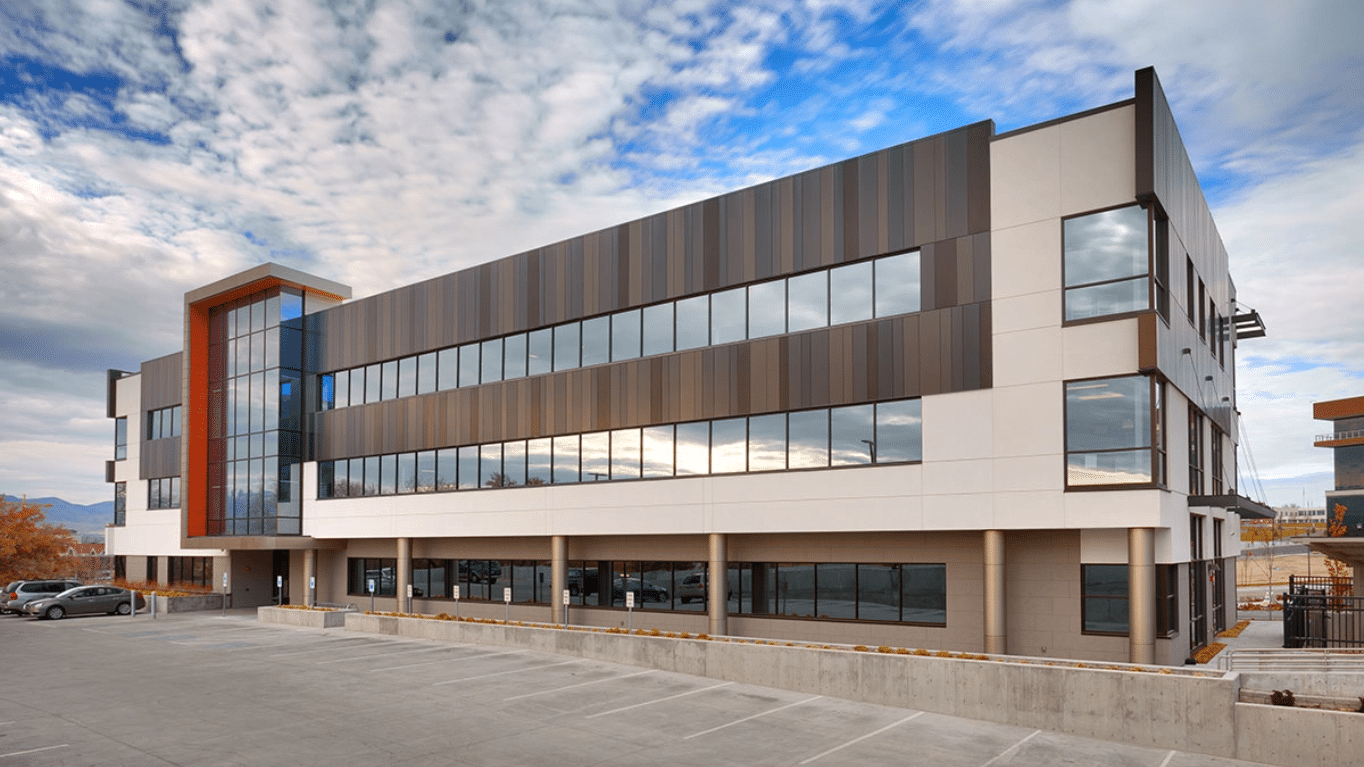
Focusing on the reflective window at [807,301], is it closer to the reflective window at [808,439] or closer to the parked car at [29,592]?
the reflective window at [808,439]

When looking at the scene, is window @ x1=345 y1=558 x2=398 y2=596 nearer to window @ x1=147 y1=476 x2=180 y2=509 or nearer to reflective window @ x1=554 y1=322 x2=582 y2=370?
reflective window @ x1=554 y1=322 x2=582 y2=370

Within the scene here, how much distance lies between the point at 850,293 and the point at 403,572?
23.2 meters

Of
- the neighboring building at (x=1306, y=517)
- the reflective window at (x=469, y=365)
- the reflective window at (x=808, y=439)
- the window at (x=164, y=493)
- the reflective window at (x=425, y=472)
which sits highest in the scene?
the reflective window at (x=469, y=365)

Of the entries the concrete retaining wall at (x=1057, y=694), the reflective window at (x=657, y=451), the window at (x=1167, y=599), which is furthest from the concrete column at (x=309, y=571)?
the window at (x=1167, y=599)

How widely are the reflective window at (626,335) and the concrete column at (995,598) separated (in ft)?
43.1

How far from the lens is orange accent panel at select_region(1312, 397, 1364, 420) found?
6011 centimetres

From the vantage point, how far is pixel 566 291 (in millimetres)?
32938

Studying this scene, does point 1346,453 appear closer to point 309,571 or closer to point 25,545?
point 309,571

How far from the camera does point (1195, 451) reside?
26125 mm

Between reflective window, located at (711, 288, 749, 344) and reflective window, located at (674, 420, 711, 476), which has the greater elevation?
reflective window, located at (711, 288, 749, 344)

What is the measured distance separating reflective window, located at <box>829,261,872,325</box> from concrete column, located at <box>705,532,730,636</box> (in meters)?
7.47

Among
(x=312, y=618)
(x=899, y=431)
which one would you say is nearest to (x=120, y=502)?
(x=312, y=618)

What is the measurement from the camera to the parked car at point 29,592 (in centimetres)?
4469

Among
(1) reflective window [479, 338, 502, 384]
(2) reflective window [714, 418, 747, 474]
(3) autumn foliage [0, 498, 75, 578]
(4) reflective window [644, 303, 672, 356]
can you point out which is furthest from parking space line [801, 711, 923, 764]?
(3) autumn foliage [0, 498, 75, 578]
